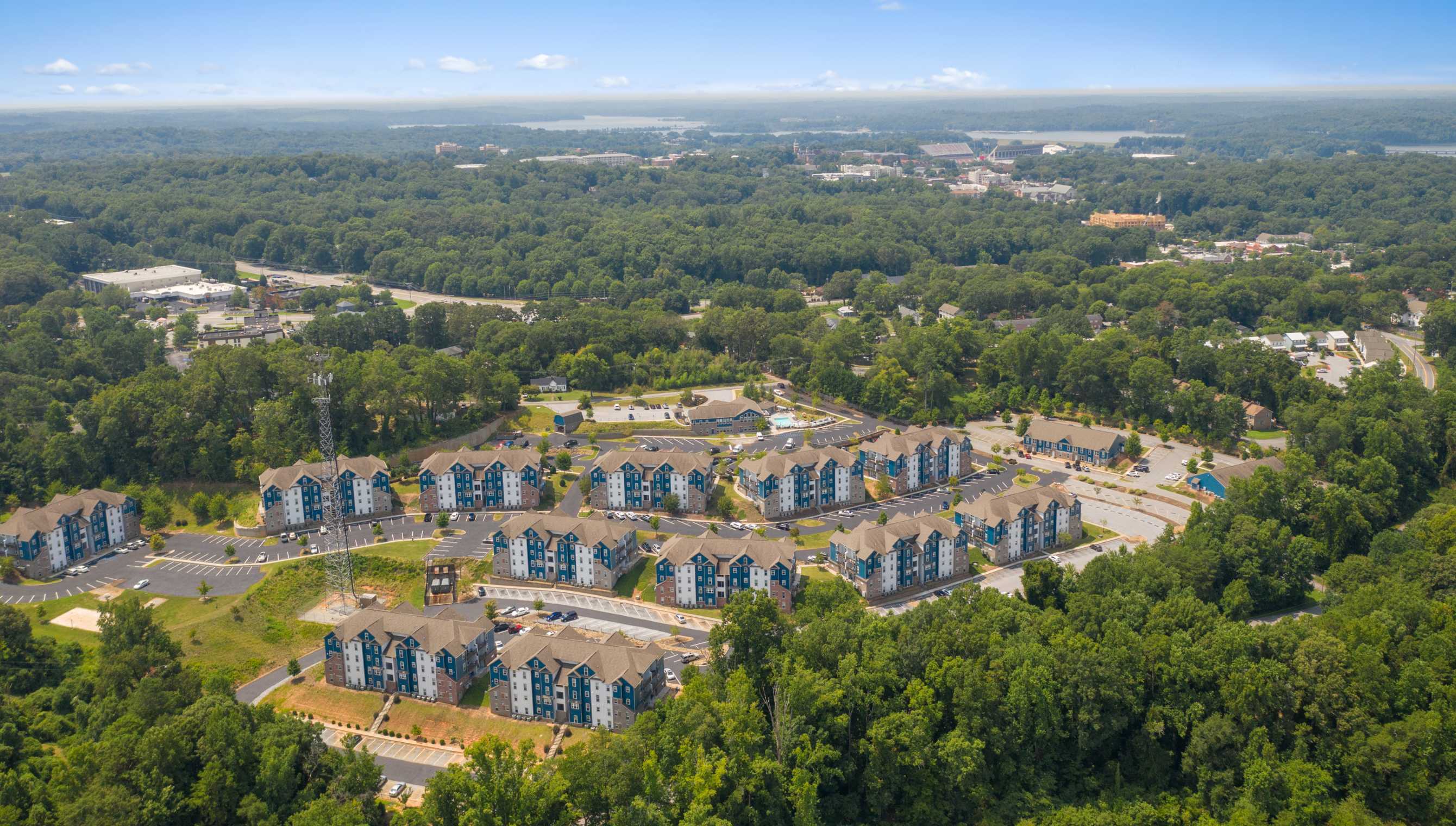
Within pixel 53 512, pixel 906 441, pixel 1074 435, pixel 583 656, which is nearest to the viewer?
pixel 583 656

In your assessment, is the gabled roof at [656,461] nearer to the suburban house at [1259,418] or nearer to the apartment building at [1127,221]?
the suburban house at [1259,418]

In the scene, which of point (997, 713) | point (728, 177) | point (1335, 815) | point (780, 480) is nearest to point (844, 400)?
point (780, 480)

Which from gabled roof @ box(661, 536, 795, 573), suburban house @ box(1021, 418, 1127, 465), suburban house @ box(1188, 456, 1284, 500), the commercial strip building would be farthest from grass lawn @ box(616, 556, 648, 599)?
the commercial strip building

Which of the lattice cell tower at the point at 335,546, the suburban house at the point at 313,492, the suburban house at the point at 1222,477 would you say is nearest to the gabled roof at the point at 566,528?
the lattice cell tower at the point at 335,546

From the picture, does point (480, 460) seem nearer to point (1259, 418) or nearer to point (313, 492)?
point (313, 492)

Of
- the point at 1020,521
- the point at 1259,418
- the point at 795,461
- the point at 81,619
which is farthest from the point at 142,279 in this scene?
the point at 1259,418

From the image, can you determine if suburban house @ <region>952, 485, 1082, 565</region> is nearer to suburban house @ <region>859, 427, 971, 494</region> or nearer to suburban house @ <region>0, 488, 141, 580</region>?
suburban house @ <region>859, 427, 971, 494</region>

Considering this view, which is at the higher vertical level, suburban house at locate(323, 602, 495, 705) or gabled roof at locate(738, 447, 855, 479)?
gabled roof at locate(738, 447, 855, 479)

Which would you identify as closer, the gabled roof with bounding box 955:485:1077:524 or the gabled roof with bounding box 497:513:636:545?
the gabled roof with bounding box 497:513:636:545
